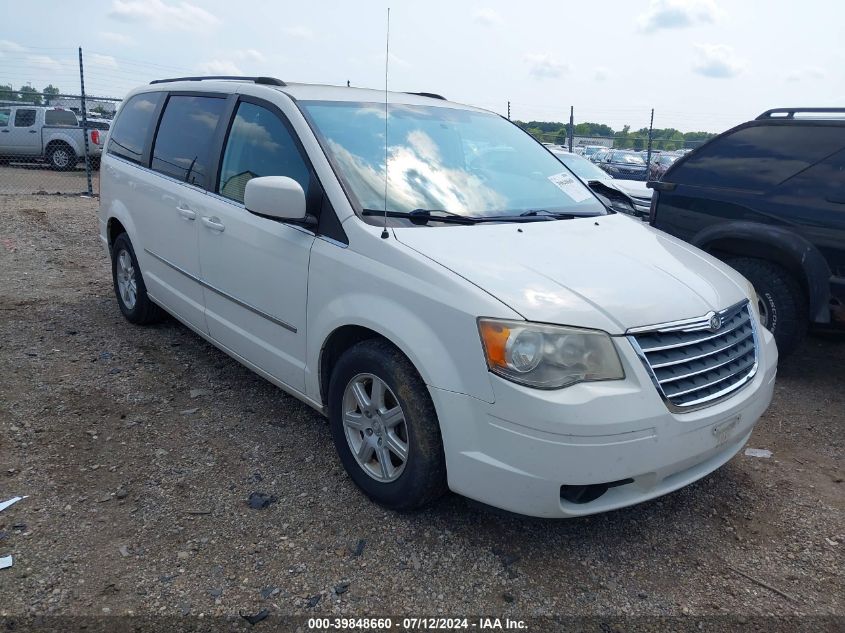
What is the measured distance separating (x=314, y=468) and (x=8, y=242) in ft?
22.9

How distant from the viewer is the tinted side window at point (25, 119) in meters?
17.2

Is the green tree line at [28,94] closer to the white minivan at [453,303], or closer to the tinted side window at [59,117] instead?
the tinted side window at [59,117]

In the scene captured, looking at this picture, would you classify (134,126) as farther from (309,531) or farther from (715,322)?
(715,322)

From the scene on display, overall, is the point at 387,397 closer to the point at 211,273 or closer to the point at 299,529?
the point at 299,529

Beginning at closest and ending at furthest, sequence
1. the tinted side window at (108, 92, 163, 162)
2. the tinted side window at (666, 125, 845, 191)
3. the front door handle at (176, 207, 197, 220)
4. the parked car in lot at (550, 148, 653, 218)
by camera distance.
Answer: the front door handle at (176, 207, 197, 220) < the tinted side window at (666, 125, 845, 191) < the tinted side window at (108, 92, 163, 162) < the parked car in lot at (550, 148, 653, 218)

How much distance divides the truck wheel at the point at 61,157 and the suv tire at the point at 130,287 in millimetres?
14097

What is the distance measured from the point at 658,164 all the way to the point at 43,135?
632 inches

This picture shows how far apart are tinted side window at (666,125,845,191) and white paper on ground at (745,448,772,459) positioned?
2.02m

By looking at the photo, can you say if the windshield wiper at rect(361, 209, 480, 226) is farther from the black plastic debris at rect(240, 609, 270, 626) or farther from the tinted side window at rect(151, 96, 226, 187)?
the black plastic debris at rect(240, 609, 270, 626)

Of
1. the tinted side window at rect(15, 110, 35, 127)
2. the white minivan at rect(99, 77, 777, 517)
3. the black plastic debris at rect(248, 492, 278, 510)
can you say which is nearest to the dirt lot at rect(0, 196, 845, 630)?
the black plastic debris at rect(248, 492, 278, 510)

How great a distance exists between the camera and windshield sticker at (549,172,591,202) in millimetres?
3888

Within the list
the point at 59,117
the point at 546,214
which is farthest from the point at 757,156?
the point at 59,117

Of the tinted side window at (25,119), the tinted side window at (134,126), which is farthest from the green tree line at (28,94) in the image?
the tinted side window at (134,126)

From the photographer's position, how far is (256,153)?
12.0 feet
